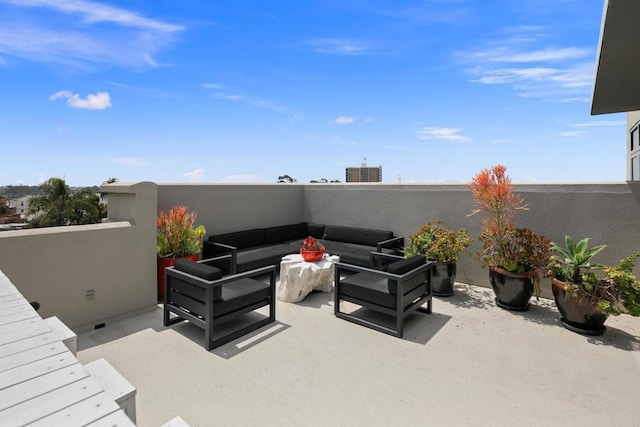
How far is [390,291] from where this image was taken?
3492mm

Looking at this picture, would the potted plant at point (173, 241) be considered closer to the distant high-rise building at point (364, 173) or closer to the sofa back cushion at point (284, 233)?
the sofa back cushion at point (284, 233)

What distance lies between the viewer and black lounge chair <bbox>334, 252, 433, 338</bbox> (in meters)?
3.42

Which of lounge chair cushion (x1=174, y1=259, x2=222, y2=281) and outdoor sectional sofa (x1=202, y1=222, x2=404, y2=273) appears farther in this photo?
outdoor sectional sofa (x1=202, y1=222, x2=404, y2=273)

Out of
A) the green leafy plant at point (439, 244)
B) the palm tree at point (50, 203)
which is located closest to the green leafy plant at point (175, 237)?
the green leafy plant at point (439, 244)

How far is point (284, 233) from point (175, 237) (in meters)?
2.57

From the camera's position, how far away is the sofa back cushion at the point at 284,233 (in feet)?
21.2

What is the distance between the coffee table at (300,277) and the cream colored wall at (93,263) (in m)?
1.75

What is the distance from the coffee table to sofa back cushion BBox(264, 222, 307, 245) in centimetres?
189

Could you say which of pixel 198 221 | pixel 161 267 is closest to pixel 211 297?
pixel 161 267

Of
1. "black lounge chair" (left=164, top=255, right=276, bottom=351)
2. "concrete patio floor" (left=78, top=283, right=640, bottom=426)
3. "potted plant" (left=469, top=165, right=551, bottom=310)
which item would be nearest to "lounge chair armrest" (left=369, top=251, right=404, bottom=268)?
"concrete patio floor" (left=78, top=283, right=640, bottom=426)

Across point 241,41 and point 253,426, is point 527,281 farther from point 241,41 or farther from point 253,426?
point 241,41

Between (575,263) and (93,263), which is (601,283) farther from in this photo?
(93,263)

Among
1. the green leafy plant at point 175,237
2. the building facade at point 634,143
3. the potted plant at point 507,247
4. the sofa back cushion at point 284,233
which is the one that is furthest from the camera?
the building facade at point 634,143

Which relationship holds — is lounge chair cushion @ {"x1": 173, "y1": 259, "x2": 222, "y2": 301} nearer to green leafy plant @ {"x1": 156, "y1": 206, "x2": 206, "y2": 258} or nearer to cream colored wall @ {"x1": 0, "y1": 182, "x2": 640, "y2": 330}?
cream colored wall @ {"x1": 0, "y1": 182, "x2": 640, "y2": 330}
